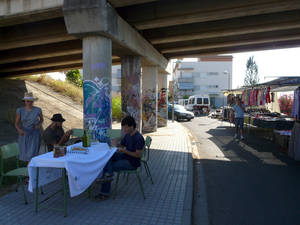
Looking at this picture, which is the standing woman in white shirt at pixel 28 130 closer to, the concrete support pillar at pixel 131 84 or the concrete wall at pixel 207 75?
the concrete support pillar at pixel 131 84

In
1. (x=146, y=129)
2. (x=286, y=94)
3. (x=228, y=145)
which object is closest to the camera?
(x=228, y=145)

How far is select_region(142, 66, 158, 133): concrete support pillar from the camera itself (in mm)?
13641

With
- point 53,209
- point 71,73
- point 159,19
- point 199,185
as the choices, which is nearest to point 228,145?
point 199,185

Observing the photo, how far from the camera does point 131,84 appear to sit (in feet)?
34.5

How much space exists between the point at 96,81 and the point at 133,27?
3302 mm

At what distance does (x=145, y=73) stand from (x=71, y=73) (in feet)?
55.4

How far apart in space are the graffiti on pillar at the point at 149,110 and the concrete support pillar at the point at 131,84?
2981 millimetres

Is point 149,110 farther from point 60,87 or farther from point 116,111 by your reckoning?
point 60,87

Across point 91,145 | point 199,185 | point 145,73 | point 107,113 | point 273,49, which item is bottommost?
point 199,185

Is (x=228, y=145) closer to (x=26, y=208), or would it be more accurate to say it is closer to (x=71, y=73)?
(x=26, y=208)

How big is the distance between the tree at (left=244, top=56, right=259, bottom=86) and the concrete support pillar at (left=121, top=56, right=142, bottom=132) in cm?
3467

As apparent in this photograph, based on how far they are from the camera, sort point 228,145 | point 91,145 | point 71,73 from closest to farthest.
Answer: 1. point 91,145
2. point 228,145
3. point 71,73

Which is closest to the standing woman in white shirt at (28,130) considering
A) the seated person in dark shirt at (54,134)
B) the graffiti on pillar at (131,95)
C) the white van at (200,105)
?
the seated person in dark shirt at (54,134)

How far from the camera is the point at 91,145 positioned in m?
4.65
